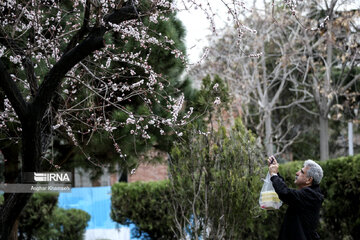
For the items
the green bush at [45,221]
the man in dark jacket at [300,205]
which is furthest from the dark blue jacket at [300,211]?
the green bush at [45,221]

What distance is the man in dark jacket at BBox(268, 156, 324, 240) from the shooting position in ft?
13.3

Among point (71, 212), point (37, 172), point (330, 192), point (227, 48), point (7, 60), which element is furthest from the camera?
point (227, 48)

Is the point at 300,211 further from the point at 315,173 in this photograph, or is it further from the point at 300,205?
the point at 315,173

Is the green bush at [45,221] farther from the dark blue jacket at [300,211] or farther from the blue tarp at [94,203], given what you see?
the dark blue jacket at [300,211]

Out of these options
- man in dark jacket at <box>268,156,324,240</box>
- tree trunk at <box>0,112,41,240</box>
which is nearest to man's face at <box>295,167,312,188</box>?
man in dark jacket at <box>268,156,324,240</box>

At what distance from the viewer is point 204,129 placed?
268 inches

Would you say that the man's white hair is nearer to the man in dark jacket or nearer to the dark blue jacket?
the man in dark jacket

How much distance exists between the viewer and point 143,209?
11492 millimetres

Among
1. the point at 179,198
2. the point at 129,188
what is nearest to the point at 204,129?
the point at 179,198

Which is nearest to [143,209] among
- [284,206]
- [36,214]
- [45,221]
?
[45,221]

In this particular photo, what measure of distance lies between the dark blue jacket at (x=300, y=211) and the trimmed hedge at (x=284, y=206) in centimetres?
286

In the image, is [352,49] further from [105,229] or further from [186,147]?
[105,229]

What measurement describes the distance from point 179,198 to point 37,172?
304 centimetres

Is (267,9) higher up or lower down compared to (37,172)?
higher up
